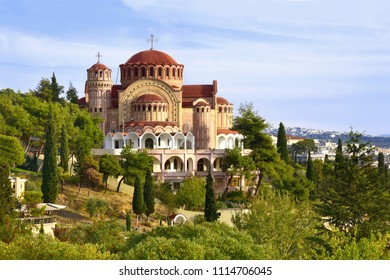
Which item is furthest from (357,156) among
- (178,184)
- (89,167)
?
(178,184)

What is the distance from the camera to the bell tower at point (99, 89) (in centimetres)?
6881

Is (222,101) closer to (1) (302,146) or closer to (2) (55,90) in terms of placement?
(2) (55,90)

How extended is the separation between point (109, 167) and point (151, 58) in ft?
59.0

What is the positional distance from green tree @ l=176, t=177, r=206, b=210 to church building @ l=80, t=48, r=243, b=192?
266 inches

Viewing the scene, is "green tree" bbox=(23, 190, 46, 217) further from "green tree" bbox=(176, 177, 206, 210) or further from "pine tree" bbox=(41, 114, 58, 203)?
"green tree" bbox=(176, 177, 206, 210)

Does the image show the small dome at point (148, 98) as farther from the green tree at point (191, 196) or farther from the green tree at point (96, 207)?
the green tree at point (96, 207)

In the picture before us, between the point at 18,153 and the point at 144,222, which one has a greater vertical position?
the point at 18,153

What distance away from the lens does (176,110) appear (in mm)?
70500

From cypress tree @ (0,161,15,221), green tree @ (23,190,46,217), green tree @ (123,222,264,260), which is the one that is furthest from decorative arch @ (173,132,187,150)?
green tree @ (123,222,264,260)

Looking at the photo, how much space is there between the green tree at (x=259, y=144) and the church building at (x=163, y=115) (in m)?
3.16

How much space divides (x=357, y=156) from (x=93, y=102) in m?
37.3

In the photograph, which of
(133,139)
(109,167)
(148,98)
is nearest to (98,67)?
(148,98)

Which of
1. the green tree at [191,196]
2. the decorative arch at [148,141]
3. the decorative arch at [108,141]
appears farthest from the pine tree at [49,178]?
the decorative arch at [148,141]

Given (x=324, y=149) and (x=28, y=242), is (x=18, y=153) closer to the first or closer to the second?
(x=28, y=242)
